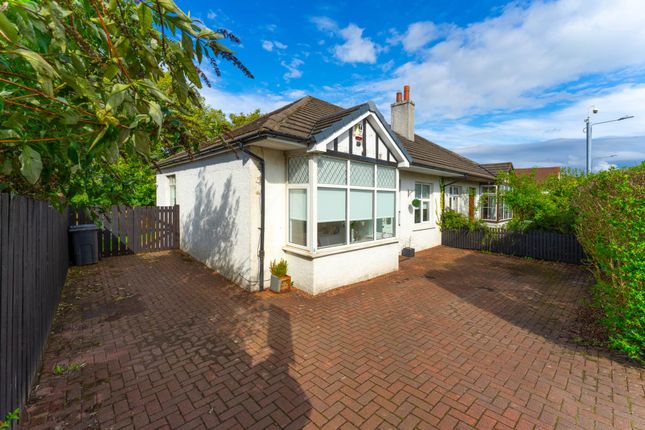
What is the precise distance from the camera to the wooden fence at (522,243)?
10.5 meters

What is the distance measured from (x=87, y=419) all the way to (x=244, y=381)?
168cm

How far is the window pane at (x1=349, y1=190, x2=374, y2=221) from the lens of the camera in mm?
7914

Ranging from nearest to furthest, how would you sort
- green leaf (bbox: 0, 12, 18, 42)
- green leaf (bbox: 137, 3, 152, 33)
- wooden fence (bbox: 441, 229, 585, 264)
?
green leaf (bbox: 0, 12, 18, 42) < green leaf (bbox: 137, 3, 152, 33) < wooden fence (bbox: 441, 229, 585, 264)

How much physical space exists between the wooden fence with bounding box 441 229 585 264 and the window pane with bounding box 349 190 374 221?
718 centimetres

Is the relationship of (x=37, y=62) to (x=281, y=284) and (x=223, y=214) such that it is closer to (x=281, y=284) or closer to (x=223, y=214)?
(x=281, y=284)

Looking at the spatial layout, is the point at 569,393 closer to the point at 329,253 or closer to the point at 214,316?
the point at 329,253

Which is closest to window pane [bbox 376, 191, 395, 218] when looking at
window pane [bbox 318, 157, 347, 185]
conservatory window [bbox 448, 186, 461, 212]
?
window pane [bbox 318, 157, 347, 185]

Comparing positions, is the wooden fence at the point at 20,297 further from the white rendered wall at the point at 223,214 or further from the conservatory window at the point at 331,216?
the conservatory window at the point at 331,216

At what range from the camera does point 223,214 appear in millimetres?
8414

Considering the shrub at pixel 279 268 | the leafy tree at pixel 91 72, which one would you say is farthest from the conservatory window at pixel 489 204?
the leafy tree at pixel 91 72

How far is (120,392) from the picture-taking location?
354cm

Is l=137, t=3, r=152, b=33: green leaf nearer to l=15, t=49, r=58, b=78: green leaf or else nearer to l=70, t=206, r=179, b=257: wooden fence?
l=15, t=49, r=58, b=78: green leaf

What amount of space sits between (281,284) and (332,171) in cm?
316

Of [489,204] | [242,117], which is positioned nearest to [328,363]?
[489,204]
